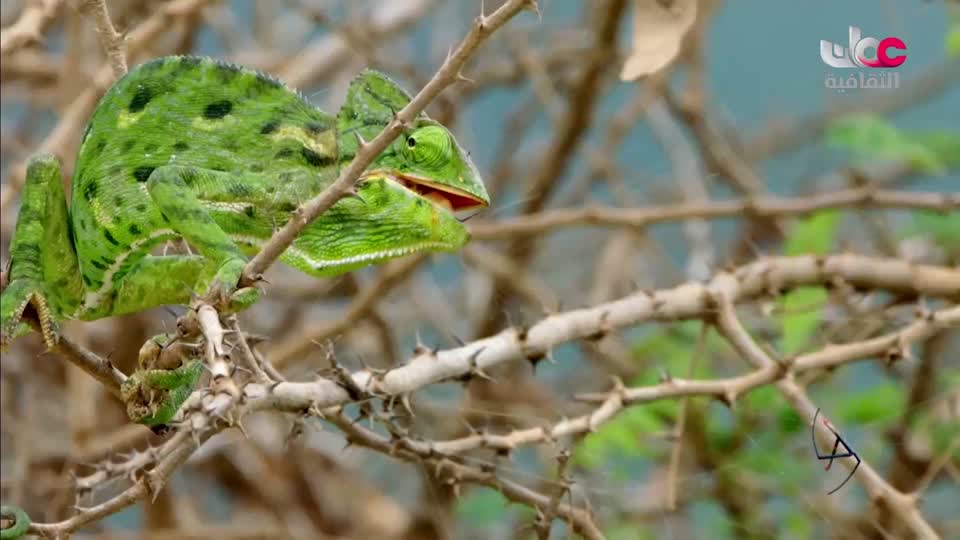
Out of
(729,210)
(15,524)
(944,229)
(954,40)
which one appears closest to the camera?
(15,524)

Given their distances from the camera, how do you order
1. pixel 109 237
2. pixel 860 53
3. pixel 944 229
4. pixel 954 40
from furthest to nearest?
pixel 944 229 < pixel 954 40 < pixel 860 53 < pixel 109 237

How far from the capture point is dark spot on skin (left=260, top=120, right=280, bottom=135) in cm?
145

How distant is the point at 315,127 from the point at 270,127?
0.16 feet

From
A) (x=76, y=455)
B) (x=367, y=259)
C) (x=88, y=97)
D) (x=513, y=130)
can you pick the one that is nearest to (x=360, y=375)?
(x=367, y=259)

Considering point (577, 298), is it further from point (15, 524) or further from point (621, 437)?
point (15, 524)

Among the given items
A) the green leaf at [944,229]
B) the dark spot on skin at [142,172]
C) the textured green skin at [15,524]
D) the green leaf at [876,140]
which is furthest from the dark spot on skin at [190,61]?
the green leaf at [944,229]

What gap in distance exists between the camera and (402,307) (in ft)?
11.5

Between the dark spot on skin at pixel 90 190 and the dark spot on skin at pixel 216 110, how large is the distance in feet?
0.46

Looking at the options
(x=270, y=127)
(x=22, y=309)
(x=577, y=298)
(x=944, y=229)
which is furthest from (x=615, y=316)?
(x=577, y=298)

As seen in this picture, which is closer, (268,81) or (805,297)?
(268,81)

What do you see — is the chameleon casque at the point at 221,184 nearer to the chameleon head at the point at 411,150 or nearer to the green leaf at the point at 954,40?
the chameleon head at the point at 411,150

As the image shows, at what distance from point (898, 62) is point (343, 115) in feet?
2.52

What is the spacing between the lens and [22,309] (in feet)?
4.30

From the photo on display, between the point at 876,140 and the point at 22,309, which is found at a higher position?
the point at 22,309
